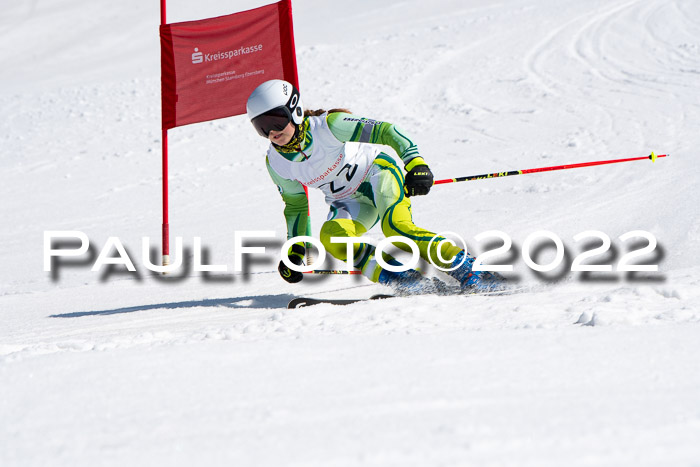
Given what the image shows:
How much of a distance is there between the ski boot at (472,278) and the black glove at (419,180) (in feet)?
1.36

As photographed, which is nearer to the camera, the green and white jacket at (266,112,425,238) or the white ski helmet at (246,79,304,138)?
the white ski helmet at (246,79,304,138)

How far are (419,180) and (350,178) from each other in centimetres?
57

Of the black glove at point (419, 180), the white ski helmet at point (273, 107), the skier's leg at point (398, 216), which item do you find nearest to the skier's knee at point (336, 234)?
the skier's leg at point (398, 216)

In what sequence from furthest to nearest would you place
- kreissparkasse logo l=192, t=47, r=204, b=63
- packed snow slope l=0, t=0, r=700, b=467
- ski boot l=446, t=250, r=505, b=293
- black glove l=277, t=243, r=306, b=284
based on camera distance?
kreissparkasse logo l=192, t=47, r=204, b=63 < black glove l=277, t=243, r=306, b=284 < ski boot l=446, t=250, r=505, b=293 < packed snow slope l=0, t=0, r=700, b=467

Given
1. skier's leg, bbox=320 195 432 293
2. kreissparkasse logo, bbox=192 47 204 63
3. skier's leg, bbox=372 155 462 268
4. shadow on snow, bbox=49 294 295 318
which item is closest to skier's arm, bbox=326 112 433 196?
skier's leg, bbox=372 155 462 268

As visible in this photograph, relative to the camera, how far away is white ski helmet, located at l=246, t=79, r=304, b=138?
392 centimetres

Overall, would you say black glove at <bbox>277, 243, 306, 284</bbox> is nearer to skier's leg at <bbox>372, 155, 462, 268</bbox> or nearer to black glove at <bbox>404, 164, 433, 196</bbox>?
skier's leg at <bbox>372, 155, 462, 268</bbox>

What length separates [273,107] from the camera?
3.91 metres

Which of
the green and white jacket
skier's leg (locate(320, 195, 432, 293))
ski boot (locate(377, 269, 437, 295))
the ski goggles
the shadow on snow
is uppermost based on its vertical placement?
the ski goggles

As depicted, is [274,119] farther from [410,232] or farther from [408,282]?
[408,282]

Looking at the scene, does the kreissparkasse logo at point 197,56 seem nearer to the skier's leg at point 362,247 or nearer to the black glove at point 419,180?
the skier's leg at point 362,247

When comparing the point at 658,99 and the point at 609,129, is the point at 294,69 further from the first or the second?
the point at 658,99

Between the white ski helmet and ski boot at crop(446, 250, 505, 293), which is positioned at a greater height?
the white ski helmet

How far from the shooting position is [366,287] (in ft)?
15.8
